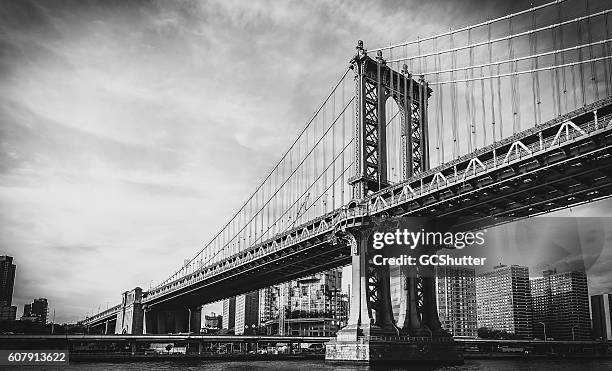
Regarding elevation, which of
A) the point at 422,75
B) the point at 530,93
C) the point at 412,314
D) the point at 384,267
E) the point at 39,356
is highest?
the point at 422,75

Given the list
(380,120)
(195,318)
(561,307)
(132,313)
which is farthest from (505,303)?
(380,120)

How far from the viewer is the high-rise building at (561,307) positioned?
109475 mm

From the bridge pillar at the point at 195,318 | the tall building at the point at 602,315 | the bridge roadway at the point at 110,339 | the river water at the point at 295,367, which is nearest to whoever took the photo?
the river water at the point at 295,367

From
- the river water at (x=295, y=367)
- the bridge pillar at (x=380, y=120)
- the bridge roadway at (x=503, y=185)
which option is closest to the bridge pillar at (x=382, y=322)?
the river water at (x=295, y=367)

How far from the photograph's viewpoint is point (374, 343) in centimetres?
6184

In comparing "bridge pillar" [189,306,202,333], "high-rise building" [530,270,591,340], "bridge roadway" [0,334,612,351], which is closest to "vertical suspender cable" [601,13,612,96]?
"high-rise building" [530,270,591,340]

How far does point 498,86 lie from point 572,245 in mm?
21589

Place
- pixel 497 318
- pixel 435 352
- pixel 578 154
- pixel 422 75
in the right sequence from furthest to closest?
1. pixel 497 318
2. pixel 422 75
3. pixel 435 352
4. pixel 578 154

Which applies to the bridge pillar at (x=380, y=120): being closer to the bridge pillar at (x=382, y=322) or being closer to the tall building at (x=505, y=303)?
the bridge pillar at (x=382, y=322)

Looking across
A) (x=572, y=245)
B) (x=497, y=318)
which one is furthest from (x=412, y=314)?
(x=497, y=318)

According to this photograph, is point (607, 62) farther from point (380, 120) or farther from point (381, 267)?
point (381, 267)

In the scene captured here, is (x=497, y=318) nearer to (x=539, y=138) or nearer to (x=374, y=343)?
(x=374, y=343)

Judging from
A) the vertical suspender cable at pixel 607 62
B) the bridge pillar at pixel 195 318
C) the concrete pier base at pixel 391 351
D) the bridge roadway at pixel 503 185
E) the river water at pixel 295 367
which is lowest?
the river water at pixel 295 367

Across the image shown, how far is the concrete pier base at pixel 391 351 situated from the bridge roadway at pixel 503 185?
12.1m
